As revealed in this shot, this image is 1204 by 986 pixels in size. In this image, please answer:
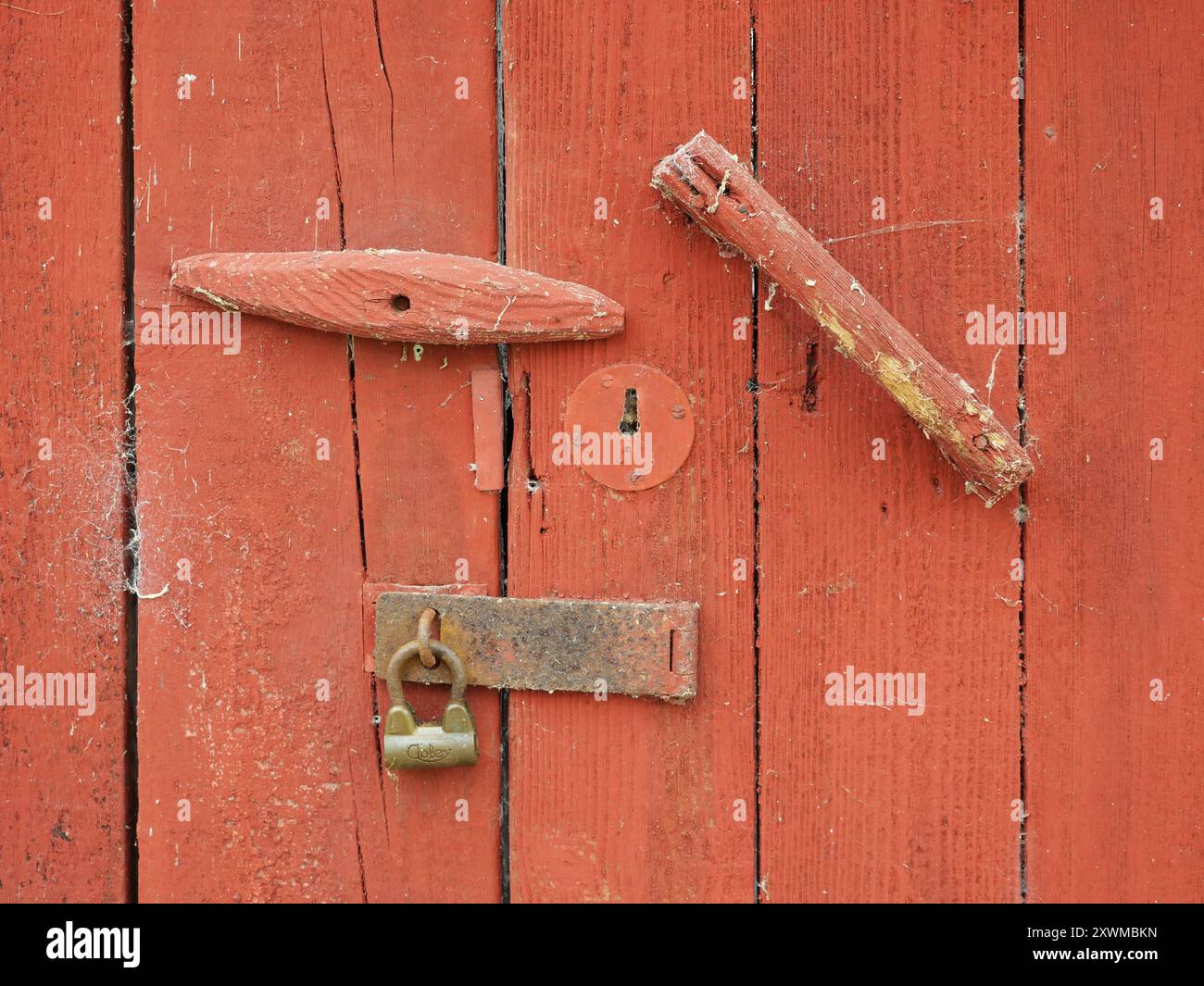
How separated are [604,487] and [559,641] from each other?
6.5 inches

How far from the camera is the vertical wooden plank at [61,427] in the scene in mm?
888

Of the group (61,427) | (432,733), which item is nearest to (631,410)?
(432,733)

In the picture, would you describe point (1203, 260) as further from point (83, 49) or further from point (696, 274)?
point (83, 49)

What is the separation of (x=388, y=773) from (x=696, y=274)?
613 mm

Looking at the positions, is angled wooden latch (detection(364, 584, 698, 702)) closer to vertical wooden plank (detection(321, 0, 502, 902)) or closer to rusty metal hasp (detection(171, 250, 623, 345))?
vertical wooden plank (detection(321, 0, 502, 902))

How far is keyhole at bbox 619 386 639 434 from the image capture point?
0.88 m

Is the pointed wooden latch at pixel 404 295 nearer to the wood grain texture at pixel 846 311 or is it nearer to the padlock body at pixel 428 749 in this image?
the wood grain texture at pixel 846 311

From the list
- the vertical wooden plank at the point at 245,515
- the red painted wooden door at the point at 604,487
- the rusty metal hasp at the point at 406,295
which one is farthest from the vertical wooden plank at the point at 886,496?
the vertical wooden plank at the point at 245,515

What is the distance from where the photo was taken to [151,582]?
0.90 m

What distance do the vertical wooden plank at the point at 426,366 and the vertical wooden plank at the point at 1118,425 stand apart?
0.56 meters

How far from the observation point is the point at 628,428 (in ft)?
2.91

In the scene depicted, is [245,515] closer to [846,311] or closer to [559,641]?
[559,641]

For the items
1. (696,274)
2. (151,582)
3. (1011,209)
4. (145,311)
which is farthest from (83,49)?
(1011,209)

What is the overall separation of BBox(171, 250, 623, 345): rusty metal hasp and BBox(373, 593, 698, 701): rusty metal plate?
0.27 m
